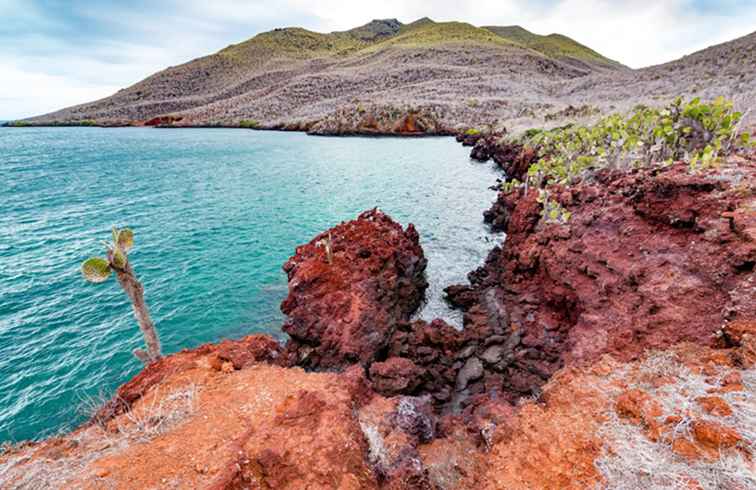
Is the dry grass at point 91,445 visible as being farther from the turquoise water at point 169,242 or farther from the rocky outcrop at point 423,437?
the turquoise water at point 169,242

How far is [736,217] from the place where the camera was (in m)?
8.38

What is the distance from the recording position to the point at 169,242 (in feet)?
66.2

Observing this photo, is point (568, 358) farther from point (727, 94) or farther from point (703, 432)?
point (727, 94)

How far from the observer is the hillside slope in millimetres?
57438

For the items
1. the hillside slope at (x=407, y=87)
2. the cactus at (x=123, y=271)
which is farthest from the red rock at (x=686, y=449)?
the hillside slope at (x=407, y=87)

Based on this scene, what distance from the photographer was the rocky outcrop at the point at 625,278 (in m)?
7.73

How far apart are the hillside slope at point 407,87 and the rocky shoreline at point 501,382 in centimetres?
2081

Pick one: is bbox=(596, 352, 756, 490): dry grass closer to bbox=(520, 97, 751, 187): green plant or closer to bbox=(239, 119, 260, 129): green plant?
bbox=(520, 97, 751, 187): green plant

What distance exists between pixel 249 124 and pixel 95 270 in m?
103

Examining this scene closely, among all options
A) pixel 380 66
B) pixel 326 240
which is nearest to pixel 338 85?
pixel 380 66

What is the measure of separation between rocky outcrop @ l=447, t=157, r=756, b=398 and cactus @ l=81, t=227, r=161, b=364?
8.71 m

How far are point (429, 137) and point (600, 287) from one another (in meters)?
65.4

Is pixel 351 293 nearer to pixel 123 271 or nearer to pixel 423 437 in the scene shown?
pixel 423 437

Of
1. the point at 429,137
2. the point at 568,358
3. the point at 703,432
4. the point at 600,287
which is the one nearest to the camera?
the point at 703,432
